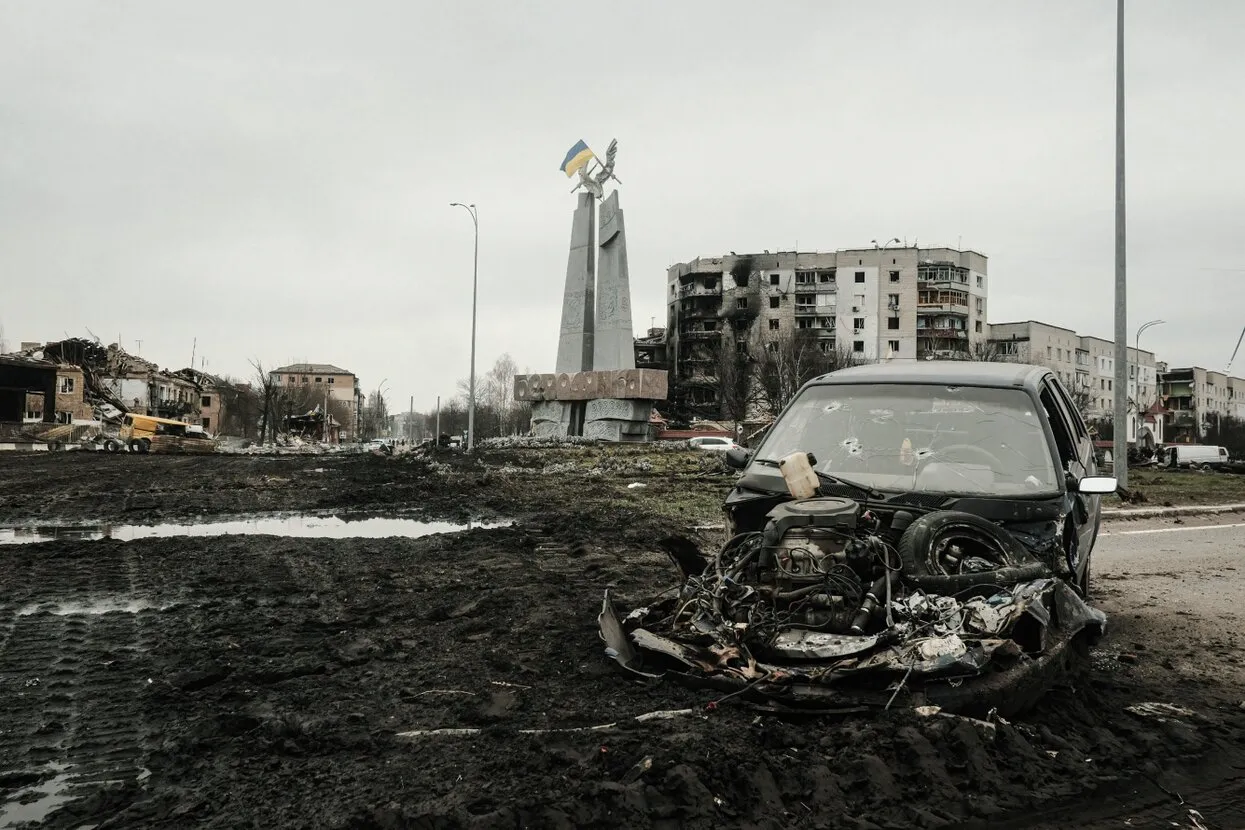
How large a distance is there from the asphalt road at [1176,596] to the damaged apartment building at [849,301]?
75992 millimetres

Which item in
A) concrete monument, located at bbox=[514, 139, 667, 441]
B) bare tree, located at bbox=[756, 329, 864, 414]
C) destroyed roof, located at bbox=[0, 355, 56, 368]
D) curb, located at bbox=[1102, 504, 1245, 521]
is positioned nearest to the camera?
curb, located at bbox=[1102, 504, 1245, 521]

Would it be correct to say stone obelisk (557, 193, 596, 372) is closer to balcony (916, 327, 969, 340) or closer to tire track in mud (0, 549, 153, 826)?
tire track in mud (0, 549, 153, 826)

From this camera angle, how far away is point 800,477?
15.6ft

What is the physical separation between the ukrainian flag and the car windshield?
135ft

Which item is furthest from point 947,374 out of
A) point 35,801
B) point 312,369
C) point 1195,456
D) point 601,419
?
point 312,369

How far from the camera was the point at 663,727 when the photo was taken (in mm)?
3578

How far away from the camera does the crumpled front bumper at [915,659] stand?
3.56 metres

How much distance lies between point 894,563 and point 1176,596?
4.93 metres

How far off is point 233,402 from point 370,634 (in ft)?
341

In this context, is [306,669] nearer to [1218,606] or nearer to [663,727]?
[663,727]

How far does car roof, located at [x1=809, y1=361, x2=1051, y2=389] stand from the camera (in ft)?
18.6

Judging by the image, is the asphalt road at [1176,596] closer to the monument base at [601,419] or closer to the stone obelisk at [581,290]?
the monument base at [601,419]

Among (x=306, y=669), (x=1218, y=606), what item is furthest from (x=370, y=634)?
(x=1218, y=606)

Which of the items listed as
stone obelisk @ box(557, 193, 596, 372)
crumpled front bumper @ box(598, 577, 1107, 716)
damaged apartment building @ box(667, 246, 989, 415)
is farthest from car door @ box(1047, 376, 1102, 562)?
damaged apartment building @ box(667, 246, 989, 415)
